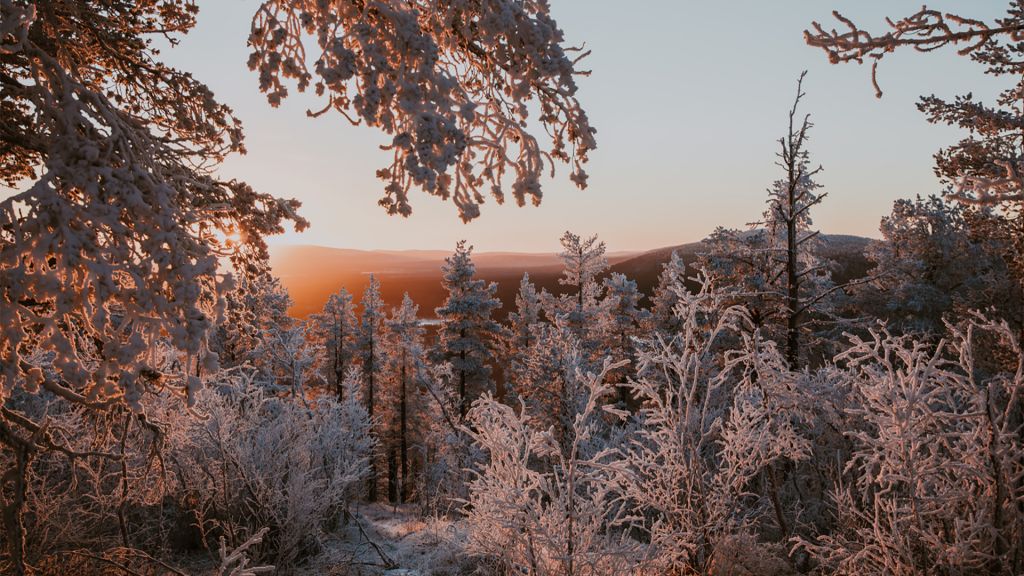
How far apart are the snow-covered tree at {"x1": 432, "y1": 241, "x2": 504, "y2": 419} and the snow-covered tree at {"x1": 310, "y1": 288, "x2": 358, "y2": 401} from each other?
21.0 feet

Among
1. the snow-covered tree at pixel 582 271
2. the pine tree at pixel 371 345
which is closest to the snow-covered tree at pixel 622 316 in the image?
the snow-covered tree at pixel 582 271

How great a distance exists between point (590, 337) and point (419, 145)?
25.1m

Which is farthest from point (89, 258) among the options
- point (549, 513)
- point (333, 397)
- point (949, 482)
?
point (333, 397)

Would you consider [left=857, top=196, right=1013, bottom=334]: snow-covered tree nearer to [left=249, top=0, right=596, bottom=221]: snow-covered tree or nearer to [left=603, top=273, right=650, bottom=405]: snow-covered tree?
[left=603, top=273, right=650, bottom=405]: snow-covered tree

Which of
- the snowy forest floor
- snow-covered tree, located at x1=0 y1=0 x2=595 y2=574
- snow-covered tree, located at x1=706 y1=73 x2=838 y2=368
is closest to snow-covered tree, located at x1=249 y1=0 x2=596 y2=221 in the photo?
snow-covered tree, located at x1=0 y1=0 x2=595 y2=574

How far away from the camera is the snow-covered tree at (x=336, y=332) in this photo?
97.9 ft

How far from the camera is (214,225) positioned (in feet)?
16.7

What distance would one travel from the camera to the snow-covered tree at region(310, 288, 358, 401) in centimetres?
2983

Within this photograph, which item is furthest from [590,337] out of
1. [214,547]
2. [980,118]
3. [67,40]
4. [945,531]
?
[67,40]

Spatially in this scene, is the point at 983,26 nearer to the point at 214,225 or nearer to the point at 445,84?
the point at 445,84

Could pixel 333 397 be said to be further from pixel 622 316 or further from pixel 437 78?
pixel 622 316

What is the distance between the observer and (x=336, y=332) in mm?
30281

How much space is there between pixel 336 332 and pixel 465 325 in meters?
8.77

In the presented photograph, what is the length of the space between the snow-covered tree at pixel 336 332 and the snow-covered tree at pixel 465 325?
640cm
